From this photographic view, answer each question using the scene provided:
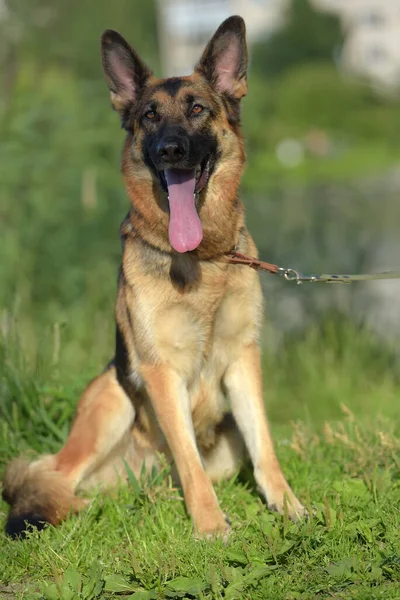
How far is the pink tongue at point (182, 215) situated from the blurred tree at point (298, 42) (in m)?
57.0

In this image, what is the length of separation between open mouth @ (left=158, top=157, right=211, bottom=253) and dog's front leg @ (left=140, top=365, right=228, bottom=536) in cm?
65

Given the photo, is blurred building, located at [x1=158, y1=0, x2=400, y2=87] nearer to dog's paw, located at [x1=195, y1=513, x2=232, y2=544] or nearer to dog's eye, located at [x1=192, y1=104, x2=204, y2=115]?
dog's eye, located at [x1=192, y1=104, x2=204, y2=115]

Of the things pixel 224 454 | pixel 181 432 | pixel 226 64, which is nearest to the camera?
pixel 181 432

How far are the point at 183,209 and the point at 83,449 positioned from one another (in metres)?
1.47

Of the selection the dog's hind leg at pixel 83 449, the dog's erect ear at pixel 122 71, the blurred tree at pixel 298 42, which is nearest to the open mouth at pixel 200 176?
the dog's erect ear at pixel 122 71

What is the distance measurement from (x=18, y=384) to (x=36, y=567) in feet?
5.62

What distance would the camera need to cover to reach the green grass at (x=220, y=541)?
3.06m

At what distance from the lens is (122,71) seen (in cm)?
445

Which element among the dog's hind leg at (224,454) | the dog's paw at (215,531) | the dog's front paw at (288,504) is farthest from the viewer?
the dog's hind leg at (224,454)

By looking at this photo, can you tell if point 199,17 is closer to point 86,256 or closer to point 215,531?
point 86,256

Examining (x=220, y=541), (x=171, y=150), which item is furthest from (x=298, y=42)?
(x=220, y=541)

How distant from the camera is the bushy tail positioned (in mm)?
3982

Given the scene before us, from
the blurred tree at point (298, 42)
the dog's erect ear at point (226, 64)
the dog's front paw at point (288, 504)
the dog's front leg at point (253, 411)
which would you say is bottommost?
the dog's front paw at point (288, 504)

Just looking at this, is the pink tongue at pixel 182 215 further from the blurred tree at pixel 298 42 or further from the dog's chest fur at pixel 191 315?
the blurred tree at pixel 298 42
